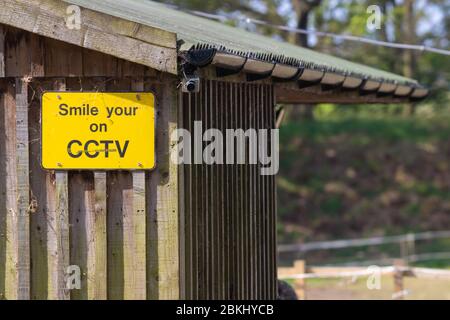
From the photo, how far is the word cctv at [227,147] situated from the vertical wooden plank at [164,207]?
87mm

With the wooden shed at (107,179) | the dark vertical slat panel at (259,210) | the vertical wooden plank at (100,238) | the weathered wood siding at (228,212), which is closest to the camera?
the wooden shed at (107,179)

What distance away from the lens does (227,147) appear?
7.67 meters

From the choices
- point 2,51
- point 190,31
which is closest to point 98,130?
point 2,51

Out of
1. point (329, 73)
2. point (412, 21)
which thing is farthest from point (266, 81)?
point (412, 21)

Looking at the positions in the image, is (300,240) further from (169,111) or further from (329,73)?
(169,111)

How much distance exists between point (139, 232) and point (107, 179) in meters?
0.42

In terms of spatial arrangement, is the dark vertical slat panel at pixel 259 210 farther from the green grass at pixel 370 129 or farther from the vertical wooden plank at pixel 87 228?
the green grass at pixel 370 129

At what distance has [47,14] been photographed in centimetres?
662

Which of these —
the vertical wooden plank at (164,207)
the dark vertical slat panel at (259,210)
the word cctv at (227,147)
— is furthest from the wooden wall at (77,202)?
the dark vertical slat panel at (259,210)

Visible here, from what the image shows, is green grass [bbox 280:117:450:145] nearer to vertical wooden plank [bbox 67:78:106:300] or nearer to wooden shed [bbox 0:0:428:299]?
wooden shed [bbox 0:0:428:299]

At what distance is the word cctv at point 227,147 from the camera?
22.1ft

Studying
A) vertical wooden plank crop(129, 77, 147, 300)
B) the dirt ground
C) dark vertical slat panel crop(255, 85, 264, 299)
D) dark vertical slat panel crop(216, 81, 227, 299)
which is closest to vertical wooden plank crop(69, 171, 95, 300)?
vertical wooden plank crop(129, 77, 147, 300)

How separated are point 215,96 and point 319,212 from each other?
1898 centimetres

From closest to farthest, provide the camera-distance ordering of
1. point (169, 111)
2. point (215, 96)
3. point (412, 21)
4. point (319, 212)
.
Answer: point (169, 111) < point (215, 96) < point (319, 212) < point (412, 21)
